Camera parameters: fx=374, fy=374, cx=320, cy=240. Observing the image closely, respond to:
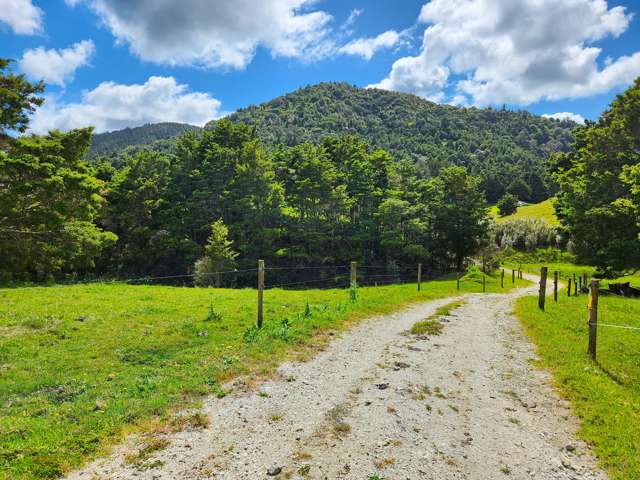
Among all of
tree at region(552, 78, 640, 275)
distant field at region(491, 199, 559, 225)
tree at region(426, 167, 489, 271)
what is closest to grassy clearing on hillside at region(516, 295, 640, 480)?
tree at region(552, 78, 640, 275)

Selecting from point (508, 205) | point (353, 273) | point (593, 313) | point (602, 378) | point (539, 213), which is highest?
point (508, 205)

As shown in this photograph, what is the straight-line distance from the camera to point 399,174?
208 feet

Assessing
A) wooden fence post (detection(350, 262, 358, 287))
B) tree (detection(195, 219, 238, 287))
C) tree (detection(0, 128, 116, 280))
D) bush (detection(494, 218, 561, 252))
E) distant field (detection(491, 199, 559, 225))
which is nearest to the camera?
wooden fence post (detection(350, 262, 358, 287))

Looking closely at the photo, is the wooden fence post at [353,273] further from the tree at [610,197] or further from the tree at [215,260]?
the tree at [215,260]

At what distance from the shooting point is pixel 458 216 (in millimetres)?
57594

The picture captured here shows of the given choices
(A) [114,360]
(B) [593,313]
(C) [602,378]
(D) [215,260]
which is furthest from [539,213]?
(A) [114,360]

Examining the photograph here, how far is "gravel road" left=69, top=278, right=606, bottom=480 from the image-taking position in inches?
213

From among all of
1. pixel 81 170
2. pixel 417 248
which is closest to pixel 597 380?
pixel 81 170

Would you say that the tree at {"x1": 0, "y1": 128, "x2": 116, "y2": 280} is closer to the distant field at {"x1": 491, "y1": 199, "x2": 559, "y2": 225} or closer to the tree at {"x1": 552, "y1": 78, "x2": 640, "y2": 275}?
the tree at {"x1": 552, "y1": 78, "x2": 640, "y2": 275}

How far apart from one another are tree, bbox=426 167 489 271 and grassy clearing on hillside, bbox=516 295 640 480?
41819 millimetres

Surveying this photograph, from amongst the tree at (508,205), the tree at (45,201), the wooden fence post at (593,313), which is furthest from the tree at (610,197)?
the tree at (508,205)

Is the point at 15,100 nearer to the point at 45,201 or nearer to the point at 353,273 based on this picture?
the point at 45,201

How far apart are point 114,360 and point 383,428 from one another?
8.23m

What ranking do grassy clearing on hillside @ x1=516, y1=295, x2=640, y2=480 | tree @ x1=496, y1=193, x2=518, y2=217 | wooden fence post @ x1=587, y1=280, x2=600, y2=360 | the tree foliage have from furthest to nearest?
1. tree @ x1=496, y1=193, x2=518, y2=217
2. the tree foliage
3. wooden fence post @ x1=587, y1=280, x2=600, y2=360
4. grassy clearing on hillside @ x1=516, y1=295, x2=640, y2=480
